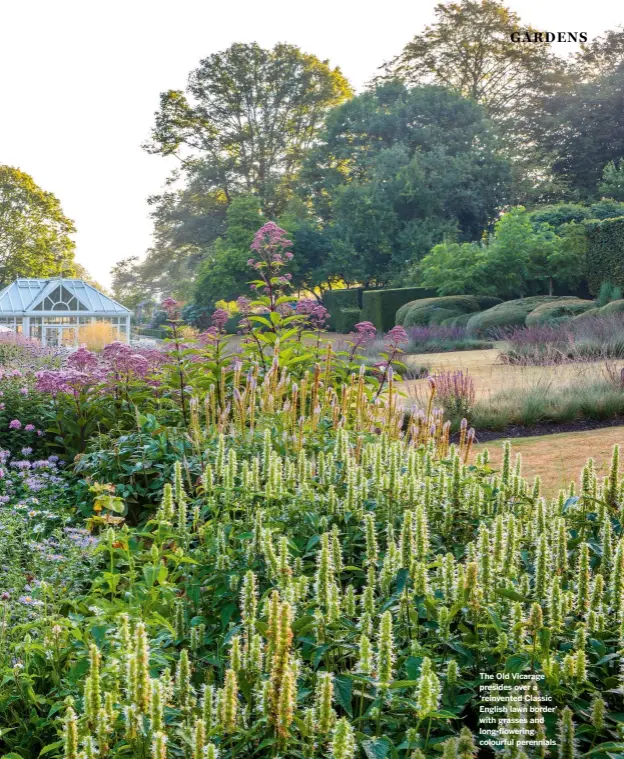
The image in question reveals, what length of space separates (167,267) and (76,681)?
41.7 metres

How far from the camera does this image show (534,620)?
183 cm

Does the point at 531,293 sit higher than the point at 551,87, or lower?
lower

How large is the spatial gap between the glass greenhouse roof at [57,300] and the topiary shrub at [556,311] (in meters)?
10.4

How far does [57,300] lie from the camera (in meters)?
21.5

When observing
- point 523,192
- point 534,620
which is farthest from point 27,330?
point 534,620

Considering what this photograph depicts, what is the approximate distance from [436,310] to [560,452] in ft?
48.6

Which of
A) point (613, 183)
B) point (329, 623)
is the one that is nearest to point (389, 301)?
point (613, 183)

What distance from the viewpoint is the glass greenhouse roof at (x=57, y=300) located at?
21281mm

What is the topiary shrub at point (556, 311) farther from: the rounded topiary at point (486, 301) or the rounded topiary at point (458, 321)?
the rounded topiary at point (486, 301)

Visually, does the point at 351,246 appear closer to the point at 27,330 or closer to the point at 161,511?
the point at 27,330

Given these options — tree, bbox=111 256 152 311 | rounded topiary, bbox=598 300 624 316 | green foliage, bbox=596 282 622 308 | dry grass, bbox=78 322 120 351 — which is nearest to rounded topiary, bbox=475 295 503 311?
green foliage, bbox=596 282 622 308

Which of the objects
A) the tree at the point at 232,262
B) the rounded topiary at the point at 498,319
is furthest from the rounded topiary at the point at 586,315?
the tree at the point at 232,262

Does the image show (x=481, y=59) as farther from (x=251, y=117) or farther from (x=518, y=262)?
(x=518, y=262)

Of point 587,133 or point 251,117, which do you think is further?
point 251,117
